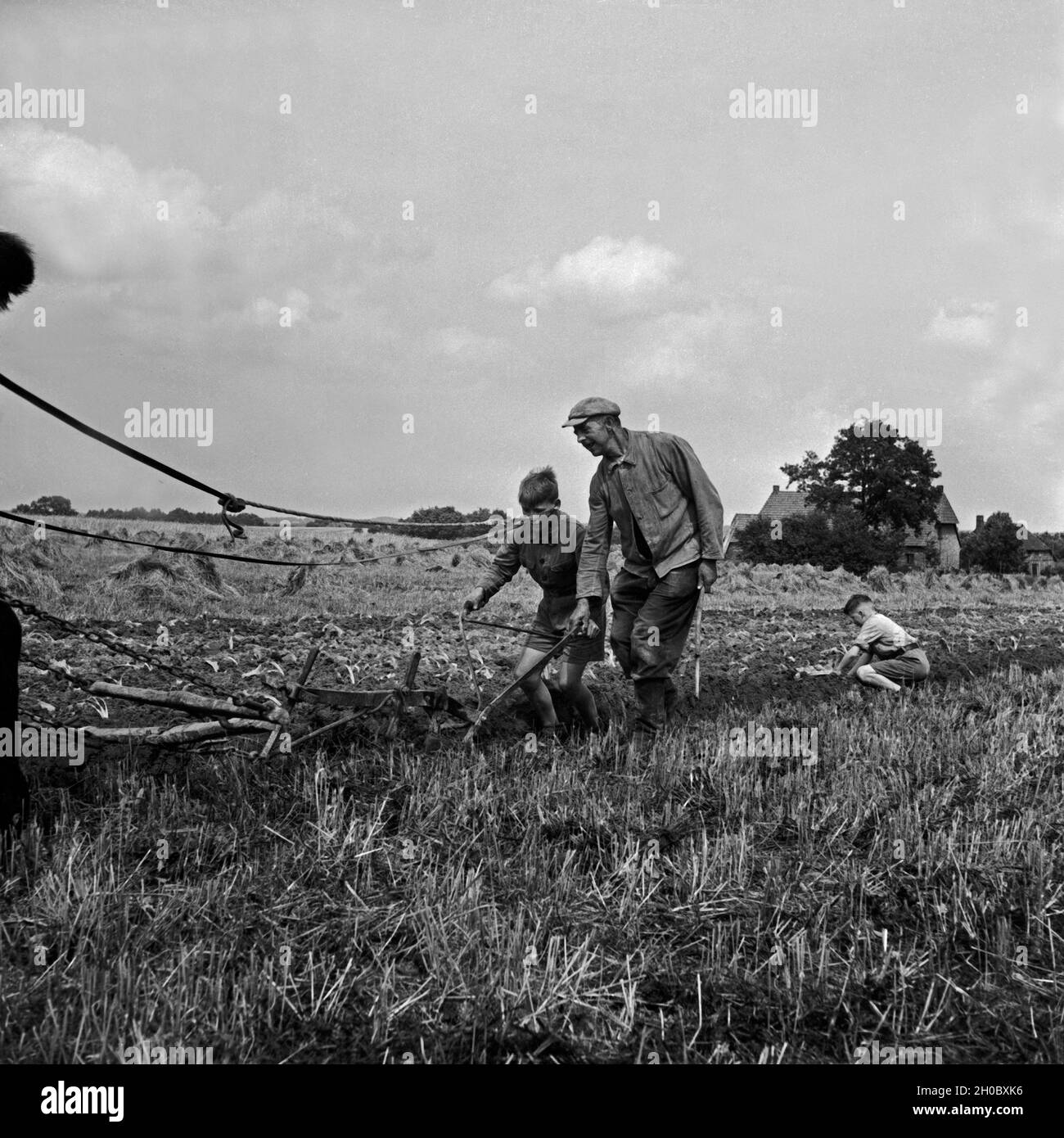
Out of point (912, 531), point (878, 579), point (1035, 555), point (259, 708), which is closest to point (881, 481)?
point (912, 531)

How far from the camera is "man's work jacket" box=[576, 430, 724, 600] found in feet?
20.8

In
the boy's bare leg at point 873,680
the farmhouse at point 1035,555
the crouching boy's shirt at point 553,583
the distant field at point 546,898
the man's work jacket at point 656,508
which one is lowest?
the distant field at point 546,898

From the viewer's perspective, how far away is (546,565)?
6.52 meters

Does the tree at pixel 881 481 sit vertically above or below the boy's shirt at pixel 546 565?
above

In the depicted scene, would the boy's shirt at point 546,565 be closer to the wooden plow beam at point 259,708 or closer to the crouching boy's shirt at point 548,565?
the crouching boy's shirt at point 548,565

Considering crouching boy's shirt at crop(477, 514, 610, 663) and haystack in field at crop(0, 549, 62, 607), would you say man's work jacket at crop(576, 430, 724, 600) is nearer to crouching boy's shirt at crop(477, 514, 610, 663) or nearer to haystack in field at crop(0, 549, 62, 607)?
crouching boy's shirt at crop(477, 514, 610, 663)

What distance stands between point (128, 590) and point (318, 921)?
39.2 feet

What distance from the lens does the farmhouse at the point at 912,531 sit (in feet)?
157

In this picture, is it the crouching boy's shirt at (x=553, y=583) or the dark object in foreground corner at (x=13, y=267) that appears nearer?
the dark object in foreground corner at (x=13, y=267)

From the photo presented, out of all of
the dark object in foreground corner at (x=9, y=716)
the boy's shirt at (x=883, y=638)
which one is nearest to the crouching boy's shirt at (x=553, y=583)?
the dark object in foreground corner at (x=9, y=716)

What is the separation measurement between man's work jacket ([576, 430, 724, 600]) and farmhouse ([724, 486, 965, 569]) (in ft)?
123

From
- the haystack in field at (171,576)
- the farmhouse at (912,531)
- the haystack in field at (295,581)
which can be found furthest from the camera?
the farmhouse at (912,531)
